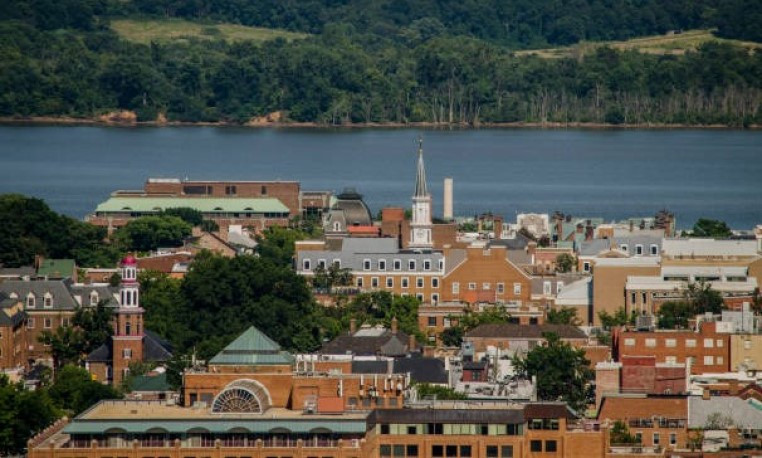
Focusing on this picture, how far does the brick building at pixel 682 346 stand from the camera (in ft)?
243

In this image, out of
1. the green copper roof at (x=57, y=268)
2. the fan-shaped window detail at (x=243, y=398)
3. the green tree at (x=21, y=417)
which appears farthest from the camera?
the green copper roof at (x=57, y=268)

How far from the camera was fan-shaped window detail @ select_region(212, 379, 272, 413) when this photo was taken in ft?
192

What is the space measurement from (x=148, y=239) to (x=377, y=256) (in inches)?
701

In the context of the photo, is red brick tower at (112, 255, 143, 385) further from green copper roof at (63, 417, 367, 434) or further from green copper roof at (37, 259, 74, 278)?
green copper roof at (63, 417, 367, 434)

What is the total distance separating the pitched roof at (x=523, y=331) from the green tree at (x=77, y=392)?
13.3 m

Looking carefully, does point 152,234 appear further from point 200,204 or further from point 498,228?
point 200,204

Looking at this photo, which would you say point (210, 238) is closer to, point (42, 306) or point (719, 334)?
point (42, 306)

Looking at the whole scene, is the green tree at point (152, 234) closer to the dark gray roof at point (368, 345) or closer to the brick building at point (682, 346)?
the dark gray roof at point (368, 345)

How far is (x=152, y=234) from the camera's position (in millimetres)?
112188

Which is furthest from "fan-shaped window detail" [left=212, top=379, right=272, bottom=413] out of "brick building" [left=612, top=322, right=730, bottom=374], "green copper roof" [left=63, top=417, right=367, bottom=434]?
"brick building" [left=612, top=322, right=730, bottom=374]

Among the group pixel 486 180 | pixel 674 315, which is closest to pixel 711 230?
pixel 674 315

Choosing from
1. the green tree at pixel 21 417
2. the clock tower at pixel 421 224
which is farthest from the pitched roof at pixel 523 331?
the clock tower at pixel 421 224

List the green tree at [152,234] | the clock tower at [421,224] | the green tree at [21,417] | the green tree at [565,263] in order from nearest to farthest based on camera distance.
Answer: the green tree at [21,417] → the green tree at [565,263] → the clock tower at [421,224] → the green tree at [152,234]

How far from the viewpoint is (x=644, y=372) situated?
65750mm
